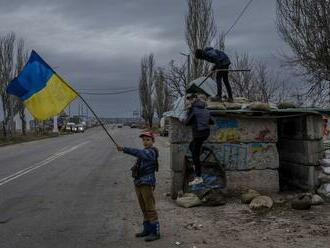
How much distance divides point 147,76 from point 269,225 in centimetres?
9158

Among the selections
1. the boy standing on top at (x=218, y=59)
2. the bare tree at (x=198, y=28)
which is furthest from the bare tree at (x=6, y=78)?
the boy standing on top at (x=218, y=59)

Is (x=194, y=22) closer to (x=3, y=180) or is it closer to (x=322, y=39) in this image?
(x=322, y=39)

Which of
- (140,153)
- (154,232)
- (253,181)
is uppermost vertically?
(140,153)

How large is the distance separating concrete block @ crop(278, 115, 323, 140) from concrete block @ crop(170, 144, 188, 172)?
2.53 meters

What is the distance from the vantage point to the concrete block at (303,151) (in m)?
12.5

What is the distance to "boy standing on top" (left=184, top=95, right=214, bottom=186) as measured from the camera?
11727 millimetres

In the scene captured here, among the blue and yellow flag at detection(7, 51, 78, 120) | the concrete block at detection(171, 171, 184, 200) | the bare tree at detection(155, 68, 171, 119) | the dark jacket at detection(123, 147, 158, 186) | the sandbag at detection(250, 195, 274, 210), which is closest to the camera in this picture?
the dark jacket at detection(123, 147, 158, 186)

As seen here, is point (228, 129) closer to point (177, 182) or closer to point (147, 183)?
point (177, 182)

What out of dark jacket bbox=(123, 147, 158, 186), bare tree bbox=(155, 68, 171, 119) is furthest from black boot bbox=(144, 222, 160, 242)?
bare tree bbox=(155, 68, 171, 119)

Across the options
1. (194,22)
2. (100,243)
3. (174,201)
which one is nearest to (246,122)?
(174,201)

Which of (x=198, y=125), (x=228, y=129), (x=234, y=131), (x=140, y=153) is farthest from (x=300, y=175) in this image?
(x=140, y=153)

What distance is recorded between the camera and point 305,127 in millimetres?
12781

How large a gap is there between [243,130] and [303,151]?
1.36 m

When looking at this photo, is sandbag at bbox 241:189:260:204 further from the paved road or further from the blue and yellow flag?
the blue and yellow flag
